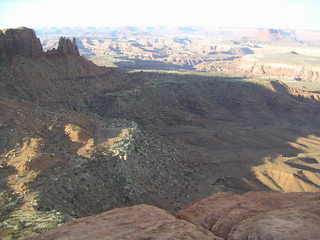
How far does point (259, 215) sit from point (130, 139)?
1294 inches

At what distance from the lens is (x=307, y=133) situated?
336 feet

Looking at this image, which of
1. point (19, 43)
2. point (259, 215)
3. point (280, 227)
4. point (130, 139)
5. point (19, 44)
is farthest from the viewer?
point (19, 44)

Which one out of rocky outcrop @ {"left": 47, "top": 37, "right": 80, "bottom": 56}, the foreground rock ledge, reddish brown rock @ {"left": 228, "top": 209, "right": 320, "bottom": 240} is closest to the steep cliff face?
rocky outcrop @ {"left": 47, "top": 37, "right": 80, "bottom": 56}

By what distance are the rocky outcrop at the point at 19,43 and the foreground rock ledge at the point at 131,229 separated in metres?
68.9

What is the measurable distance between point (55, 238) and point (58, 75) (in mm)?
72733

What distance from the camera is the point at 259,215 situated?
723 inches

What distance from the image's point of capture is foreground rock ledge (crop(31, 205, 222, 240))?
1606cm

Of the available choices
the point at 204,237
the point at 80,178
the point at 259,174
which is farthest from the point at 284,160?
the point at 204,237

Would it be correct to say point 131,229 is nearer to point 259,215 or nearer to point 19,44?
point 259,215

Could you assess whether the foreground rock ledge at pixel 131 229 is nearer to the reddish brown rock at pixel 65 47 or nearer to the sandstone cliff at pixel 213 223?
the sandstone cliff at pixel 213 223

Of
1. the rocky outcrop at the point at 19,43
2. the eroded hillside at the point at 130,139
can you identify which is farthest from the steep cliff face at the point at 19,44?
the eroded hillside at the point at 130,139

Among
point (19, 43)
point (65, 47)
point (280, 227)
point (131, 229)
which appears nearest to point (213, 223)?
point (280, 227)

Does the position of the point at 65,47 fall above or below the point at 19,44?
below

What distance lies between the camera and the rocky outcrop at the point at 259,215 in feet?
51.4
